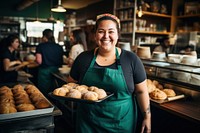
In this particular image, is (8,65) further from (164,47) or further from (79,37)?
Answer: (164,47)

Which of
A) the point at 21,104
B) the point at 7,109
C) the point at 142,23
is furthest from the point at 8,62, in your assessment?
the point at 142,23

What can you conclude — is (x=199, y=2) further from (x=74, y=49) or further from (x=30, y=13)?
(x=30, y=13)

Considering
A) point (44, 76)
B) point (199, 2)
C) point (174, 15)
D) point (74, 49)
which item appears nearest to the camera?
point (74, 49)

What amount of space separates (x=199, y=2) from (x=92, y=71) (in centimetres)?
436

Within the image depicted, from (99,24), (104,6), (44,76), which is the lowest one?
(44,76)

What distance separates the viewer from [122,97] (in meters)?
1.65

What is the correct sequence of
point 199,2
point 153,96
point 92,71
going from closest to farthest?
point 92,71, point 153,96, point 199,2

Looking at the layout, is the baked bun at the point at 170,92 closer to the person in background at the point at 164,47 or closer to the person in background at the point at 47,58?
the person in background at the point at 47,58

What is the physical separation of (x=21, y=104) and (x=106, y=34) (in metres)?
0.93

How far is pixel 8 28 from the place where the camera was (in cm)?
787

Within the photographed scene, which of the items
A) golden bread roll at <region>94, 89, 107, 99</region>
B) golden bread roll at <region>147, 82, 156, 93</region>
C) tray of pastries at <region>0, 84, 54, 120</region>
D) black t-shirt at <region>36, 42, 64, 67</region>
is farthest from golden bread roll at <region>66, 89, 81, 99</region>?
black t-shirt at <region>36, 42, 64, 67</region>

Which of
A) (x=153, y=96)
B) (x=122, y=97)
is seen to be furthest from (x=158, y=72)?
(x=122, y=97)

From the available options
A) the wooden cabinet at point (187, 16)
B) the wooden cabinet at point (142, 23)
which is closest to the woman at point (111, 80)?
the wooden cabinet at point (142, 23)

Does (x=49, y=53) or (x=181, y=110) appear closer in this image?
(x=181, y=110)
